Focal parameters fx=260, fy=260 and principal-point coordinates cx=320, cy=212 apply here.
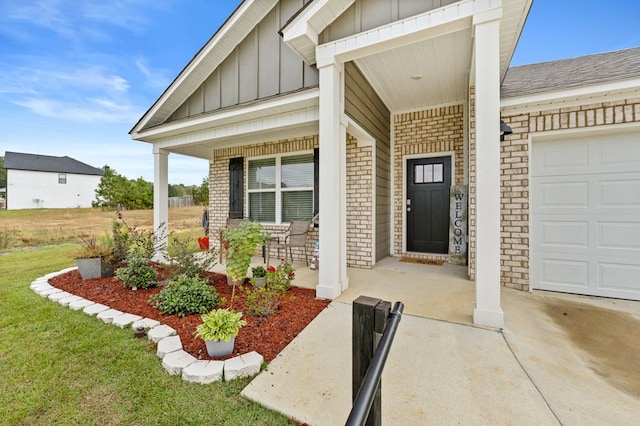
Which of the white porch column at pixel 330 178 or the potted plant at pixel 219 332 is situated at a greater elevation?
the white porch column at pixel 330 178

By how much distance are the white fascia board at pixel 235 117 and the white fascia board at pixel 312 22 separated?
1.87 ft

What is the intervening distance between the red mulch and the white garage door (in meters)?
3.09

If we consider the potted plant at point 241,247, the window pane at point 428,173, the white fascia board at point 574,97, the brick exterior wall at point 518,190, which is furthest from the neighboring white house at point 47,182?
the white fascia board at point 574,97

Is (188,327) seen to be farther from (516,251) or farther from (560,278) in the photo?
(560,278)

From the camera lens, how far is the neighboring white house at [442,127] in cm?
265

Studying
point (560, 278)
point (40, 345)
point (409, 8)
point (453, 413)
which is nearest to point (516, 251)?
point (560, 278)

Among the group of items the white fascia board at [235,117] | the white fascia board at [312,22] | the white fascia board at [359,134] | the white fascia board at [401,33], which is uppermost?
the white fascia board at [312,22]

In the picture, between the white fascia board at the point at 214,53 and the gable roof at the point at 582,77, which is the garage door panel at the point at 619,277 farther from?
the white fascia board at the point at 214,53

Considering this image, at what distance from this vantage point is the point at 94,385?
1794mm

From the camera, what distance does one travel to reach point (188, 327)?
99.4 inches

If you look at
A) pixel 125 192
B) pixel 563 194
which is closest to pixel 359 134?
pixel 563 194

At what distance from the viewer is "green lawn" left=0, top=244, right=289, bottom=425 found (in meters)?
1.52

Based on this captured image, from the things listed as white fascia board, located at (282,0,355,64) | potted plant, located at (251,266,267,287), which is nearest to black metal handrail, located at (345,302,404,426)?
potted plant, located at (251,266,267,287)

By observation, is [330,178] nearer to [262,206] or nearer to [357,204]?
[357,204]
